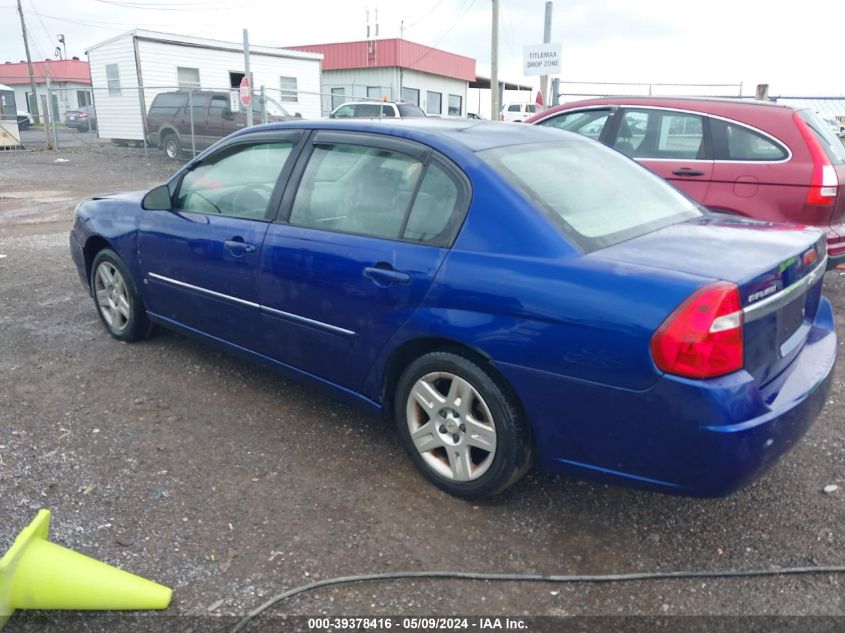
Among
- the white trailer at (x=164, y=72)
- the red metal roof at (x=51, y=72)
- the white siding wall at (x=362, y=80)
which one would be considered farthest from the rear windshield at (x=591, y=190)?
the red metal roof at (x=51, y=72)

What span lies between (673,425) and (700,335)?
32 centimetres

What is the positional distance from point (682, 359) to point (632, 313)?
0.22 meters

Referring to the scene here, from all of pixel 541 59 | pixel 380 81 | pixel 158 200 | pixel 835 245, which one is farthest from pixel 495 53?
pixel 158 200

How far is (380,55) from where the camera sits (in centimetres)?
3170

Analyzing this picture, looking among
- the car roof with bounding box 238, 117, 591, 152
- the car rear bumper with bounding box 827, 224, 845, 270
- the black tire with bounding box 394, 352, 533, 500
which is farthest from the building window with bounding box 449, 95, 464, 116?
the black tire with bounding box 394, 352, 533, 500

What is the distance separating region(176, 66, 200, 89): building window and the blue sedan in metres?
20.9

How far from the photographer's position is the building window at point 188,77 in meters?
22.9

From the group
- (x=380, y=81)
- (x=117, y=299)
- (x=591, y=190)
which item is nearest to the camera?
(x=591, y=190)

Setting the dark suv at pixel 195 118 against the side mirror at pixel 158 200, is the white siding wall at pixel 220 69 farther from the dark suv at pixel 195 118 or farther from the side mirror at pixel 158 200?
the side mirror at pixel 158 200

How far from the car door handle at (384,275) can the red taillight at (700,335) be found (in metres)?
1.10

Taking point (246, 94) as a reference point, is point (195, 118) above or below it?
below

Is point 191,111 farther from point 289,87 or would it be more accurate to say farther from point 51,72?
point 51,72

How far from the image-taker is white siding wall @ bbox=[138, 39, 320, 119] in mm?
22062

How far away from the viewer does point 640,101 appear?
255 inches
